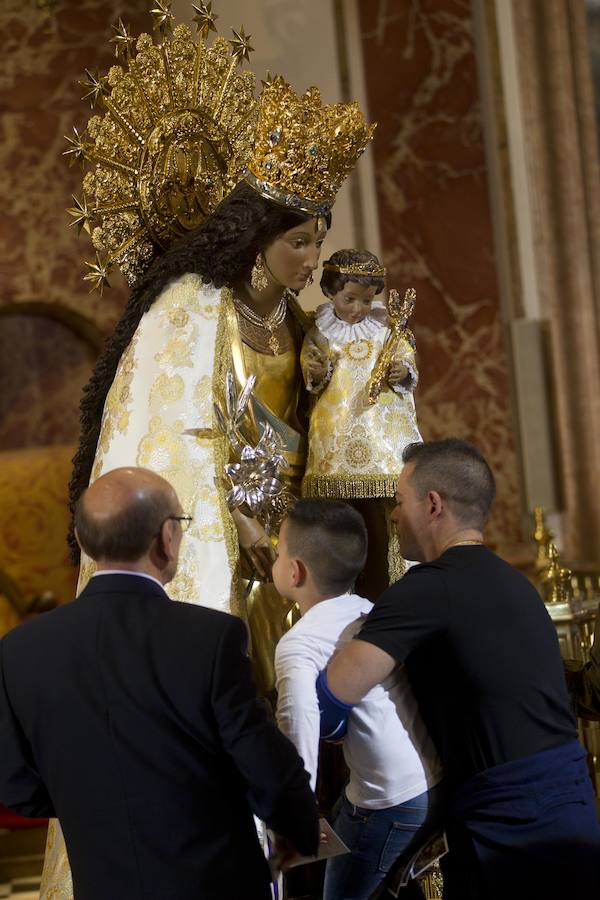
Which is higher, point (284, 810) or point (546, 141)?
point (546, 141)

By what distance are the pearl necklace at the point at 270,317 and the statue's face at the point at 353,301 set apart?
172mm

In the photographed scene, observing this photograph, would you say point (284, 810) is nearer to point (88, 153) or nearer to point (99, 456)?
point (99, 456)

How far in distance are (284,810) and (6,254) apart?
5119mm

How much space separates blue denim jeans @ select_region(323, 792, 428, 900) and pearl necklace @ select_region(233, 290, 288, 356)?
1.63m

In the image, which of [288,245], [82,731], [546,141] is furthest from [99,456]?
[546,141]

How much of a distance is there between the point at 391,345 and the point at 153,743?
1.90 metres

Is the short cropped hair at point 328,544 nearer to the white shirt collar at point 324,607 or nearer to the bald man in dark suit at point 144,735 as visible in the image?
the white shirt collar at point 324,607

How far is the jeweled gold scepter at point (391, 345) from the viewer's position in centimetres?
381

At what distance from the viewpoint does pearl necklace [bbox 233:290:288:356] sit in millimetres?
3824

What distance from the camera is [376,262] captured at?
12.5 ft

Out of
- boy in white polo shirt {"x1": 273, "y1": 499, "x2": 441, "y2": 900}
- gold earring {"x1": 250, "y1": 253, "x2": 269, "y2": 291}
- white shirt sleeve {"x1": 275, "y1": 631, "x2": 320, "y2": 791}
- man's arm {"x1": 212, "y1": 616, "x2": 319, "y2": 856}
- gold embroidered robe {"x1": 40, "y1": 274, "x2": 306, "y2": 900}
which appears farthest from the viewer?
gold earring {"x1": 250, "y1": 253, "x2": 269, "y2": 291}

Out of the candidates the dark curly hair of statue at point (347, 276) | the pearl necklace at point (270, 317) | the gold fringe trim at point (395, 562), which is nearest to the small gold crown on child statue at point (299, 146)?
the dark curly hair of statue at point (347, 276)

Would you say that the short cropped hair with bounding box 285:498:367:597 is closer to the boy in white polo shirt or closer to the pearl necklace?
the boy in white polo shirt

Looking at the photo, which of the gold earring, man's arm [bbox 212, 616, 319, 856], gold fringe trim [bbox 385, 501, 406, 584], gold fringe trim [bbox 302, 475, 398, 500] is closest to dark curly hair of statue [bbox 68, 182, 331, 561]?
the gold earring
